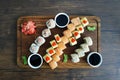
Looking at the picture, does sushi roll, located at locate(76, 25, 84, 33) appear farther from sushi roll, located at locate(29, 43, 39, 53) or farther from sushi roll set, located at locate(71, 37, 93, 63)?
sushi roll, located at locate(29, 43, 39, 53)

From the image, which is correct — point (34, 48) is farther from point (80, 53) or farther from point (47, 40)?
point (80, 53)

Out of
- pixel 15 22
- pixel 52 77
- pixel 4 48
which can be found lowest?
pixel 52 77

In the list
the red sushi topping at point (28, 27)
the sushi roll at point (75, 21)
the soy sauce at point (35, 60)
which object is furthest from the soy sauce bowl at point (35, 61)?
the sushi roll at point (75, 21)

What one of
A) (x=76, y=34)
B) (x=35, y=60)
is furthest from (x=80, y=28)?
(x=35, y=60)

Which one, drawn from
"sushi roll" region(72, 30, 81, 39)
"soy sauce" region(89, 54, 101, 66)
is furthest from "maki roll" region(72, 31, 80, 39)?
"soy sauce" region(89, 54, 101, 66)

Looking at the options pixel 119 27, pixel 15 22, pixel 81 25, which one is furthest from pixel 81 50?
pixel 15 22

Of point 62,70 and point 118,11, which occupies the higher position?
point 118,11

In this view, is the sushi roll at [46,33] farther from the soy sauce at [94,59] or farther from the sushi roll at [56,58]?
Answer: the soy sauce at [94,59]

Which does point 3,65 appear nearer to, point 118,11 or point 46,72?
point 46,72
